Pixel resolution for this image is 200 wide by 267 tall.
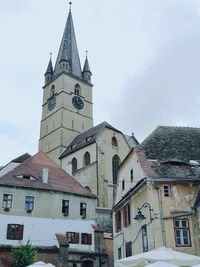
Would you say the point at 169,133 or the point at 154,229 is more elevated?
the point at 169,133

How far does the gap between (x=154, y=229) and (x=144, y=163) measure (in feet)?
14.0

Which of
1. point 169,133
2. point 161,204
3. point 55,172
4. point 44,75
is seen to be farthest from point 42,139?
point 161,204

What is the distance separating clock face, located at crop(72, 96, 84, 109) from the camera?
65.9m

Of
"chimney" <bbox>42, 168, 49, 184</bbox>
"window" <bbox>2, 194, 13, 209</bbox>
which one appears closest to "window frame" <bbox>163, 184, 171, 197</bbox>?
"chimney" <bbox>42, 168, 49, 184</bbox>

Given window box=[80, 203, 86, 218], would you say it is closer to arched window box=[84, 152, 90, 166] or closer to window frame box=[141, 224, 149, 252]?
window frame box=[141, 224, 149, 252]

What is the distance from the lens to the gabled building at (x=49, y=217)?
2892 cm

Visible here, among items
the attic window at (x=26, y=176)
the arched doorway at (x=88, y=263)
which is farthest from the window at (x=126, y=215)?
the attic window at (x=26, y=176)

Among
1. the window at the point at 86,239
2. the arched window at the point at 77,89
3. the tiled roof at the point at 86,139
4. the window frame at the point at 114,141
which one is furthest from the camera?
the arched window at the point at 77,89

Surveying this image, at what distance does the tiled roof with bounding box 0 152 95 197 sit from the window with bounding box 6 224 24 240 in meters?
3.35

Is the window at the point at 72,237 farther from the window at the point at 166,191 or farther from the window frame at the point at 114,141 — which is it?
the window frame at the point at 114,141

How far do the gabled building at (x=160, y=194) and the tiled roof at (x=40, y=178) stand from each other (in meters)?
7.22

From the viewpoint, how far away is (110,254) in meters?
33.1

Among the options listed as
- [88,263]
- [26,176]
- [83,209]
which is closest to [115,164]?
[83,209]

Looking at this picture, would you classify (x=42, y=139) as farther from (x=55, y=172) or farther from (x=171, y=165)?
(x=171, y=165)
